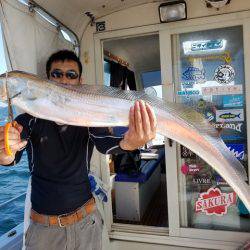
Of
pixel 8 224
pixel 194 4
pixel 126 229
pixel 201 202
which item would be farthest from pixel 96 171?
pixel 8 224

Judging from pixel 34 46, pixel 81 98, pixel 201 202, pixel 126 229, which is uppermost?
pixel 34 46

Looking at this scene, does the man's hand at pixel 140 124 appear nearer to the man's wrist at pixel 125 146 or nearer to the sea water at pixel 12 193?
the man's wrist at pixel 125 146

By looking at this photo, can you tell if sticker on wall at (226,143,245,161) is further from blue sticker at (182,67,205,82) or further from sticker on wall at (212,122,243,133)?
blue sticker at (182,67,205,82)

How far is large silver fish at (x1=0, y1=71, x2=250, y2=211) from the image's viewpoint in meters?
1.92

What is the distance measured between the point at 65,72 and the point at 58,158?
620 millimetres

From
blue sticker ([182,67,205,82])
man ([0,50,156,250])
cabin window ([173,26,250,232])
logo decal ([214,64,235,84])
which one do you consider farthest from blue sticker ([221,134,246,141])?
man ([0,50,156,250])

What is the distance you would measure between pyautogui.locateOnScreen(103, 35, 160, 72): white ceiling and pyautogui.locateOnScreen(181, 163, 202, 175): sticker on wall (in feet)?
Result: 8.03

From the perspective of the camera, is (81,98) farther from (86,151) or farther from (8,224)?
(8,224)

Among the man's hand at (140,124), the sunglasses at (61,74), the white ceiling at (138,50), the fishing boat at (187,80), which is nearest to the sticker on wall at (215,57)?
the fishing boat at (187,80)

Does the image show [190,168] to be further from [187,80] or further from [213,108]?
[187,80]

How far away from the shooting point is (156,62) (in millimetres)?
7211

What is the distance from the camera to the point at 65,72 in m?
2.53

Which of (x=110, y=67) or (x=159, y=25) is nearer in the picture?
(x=159, y=25)

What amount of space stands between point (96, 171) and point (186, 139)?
251 cm
